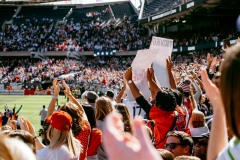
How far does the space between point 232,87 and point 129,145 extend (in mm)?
437

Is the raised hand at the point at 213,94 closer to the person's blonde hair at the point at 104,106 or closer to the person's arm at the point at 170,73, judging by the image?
the person's blonde hair at the point at 104,106

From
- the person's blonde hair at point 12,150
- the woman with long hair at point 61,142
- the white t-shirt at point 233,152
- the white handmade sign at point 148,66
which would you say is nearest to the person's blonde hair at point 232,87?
the white t-shirt at point 233,152

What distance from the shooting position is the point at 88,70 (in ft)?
157

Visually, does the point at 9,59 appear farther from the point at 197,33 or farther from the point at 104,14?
the point at 197,33

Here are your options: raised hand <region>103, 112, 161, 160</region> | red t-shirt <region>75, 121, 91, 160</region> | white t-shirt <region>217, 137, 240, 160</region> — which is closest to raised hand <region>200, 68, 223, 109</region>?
white t-shirt <region>217, 137, 240, 160</region>

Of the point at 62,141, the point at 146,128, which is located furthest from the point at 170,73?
the point at 62,141

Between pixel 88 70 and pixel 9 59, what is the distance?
1403cm

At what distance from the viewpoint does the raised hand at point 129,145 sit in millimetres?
1192

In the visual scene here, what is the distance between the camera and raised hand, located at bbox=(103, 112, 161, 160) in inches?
46.9

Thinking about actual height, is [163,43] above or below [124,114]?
above

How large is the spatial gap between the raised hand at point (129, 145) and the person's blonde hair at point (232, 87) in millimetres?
365

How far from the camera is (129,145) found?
1.19 metres

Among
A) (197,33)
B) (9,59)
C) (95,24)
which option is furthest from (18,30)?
(197,33)

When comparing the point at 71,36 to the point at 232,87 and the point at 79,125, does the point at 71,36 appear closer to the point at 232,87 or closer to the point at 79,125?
the point at 79,125
